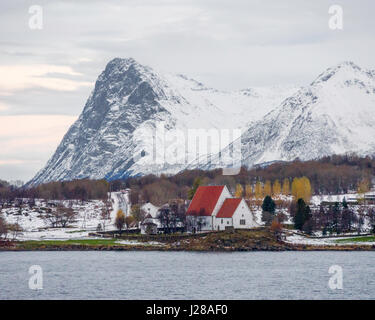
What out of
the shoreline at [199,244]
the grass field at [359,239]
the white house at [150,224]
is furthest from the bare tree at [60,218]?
the grass field at [359,239]

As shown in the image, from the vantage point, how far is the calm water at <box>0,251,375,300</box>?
2251 inches

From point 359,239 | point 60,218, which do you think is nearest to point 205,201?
point 359,239

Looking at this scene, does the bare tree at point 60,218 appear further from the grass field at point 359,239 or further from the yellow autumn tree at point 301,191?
the grass field at point 359,239

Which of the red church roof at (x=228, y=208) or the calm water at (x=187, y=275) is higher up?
the red church roof at (x=228, y=208)

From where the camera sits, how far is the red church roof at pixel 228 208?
107500 millimetres

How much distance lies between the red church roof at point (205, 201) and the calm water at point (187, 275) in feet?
63.6

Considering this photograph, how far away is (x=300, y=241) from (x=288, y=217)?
97.3 ft

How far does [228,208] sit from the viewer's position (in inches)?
4274

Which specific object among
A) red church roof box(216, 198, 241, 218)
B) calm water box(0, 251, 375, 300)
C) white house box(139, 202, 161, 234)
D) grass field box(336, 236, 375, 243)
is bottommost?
calm water box(0, 251, 375, 300)

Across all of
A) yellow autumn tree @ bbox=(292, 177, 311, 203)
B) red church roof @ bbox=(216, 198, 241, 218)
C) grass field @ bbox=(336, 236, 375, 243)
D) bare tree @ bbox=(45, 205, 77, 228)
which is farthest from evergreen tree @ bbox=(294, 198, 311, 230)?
yellow autumn tree @ bbox=(292, 177, 311, 203)

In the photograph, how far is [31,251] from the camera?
96.2 metres

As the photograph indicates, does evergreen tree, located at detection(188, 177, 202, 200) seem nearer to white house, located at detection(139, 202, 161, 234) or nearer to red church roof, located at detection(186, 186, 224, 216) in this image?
white house, located at detection(139, 202, 161, 234)

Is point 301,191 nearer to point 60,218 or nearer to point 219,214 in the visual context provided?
point 60,218
